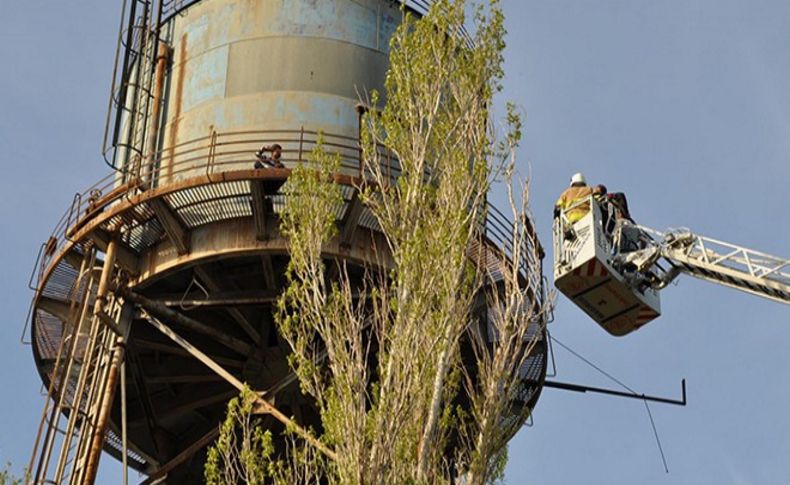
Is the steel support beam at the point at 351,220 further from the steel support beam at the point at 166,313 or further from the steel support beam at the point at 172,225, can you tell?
the steel support beam at the point at 166,313

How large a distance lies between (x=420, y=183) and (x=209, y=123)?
476 centimetres

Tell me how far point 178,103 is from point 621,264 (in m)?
6.53

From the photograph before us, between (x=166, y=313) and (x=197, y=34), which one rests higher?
(x=197, y=34)

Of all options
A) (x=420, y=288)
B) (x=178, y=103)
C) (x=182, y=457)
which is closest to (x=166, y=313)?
(x=182, y=457)

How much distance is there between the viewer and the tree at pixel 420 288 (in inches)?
598

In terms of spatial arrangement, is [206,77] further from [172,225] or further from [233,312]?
[233,312]

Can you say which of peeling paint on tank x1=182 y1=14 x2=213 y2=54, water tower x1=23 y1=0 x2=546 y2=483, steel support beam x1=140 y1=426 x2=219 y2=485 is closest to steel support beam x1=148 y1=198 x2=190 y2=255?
water tower x1=23 y1=0 x2=546 y2=483

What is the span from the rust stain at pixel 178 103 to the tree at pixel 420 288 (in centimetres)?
279

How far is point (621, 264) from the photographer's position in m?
17.8

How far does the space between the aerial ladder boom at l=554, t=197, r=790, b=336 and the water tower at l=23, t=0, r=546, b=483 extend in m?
1.70

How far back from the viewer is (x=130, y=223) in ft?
65.2

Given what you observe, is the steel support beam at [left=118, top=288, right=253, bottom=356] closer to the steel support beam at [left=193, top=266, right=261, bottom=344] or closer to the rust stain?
the steel support beam at [left=193, top=266, right=261, bottom=344]

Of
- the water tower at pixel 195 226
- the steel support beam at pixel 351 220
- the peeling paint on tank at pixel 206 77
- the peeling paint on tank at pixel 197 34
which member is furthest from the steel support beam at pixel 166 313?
the peeling paint on tank at pixel 197 34

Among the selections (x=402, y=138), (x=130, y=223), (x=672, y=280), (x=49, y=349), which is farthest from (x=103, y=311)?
(x=672, y=280)
